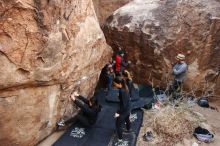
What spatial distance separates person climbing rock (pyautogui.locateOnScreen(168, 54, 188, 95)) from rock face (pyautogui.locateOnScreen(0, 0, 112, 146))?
2.46 meters

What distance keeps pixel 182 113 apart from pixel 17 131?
11.6 feet

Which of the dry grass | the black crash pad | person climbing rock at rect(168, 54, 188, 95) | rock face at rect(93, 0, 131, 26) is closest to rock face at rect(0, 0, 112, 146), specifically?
the black crash pad

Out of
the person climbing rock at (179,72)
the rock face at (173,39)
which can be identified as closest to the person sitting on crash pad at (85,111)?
the person climbing rock at (179,72)

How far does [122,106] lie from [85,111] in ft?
2.93

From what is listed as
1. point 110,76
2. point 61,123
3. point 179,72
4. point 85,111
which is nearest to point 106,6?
point 110,76

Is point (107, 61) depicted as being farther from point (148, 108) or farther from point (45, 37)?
point (45, 37)

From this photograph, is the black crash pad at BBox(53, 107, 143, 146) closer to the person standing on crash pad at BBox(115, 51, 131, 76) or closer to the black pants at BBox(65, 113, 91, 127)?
the black pants at BBox(65, 113, 91, 127)

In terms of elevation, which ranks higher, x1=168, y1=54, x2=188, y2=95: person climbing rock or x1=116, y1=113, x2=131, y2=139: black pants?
x1=168, y1=54, x2=188, y2=95: person climbing rock

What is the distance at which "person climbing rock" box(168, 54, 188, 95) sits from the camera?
27.7ft

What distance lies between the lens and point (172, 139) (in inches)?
275

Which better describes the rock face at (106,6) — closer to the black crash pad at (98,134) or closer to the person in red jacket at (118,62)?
the person in red jacket at (118,62)

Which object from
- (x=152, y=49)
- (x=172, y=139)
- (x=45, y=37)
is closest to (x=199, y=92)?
(x=152, y=49)

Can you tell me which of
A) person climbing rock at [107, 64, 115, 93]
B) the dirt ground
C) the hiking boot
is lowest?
the dirt ground

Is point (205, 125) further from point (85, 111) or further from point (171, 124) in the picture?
point (85, 111)
